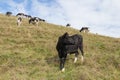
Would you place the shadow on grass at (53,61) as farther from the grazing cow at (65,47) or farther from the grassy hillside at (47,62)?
the grazing cow at (65,47)

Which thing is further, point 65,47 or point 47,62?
point 47,62

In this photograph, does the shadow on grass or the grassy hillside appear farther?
the shadow on grass

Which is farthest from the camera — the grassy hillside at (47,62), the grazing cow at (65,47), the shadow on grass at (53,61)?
the shadow on grass at (53,61)

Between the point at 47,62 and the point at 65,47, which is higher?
the point at 65,47

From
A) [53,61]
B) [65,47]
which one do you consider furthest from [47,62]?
[65,47]

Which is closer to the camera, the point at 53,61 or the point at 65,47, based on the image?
the point at 65,47

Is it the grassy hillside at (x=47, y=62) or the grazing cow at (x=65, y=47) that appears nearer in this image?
the grassy hillside at (x=47, y=62)

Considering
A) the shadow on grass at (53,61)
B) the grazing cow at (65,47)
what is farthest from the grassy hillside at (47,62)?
the grazing cow at (65,47)

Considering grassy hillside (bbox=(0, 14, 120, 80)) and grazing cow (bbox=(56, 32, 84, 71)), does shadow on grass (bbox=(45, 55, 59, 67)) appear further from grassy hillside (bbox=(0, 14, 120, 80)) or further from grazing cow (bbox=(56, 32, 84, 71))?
grazing cow (bbox=(56, 32, 84, 71))

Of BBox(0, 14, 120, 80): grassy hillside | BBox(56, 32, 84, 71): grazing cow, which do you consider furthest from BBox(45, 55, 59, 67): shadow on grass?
BBox(56, 32, 84, 71): grazing cow

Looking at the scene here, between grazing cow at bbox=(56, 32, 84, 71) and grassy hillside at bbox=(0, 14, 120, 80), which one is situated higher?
grazing cow at bbox=(56, 32, 84, 71)

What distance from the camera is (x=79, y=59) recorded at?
77.9ft

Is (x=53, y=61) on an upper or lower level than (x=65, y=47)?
lower

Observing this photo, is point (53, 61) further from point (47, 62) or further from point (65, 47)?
point (65, 47)
